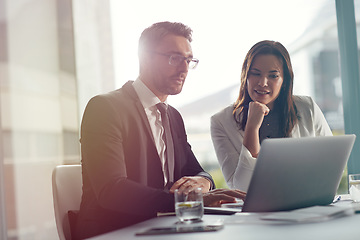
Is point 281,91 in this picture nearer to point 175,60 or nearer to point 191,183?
point 175,60

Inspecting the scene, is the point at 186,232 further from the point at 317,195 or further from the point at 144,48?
the point at 144,48

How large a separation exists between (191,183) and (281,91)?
1209mm

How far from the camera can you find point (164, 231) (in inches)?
44.8

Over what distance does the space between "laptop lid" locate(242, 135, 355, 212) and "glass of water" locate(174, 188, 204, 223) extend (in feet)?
0.45

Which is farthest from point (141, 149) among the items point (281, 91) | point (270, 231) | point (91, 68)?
point (91, 68)

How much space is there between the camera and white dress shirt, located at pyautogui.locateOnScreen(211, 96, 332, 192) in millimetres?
2576

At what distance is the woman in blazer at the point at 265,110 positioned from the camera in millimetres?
2633

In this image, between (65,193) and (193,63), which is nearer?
(65,193)

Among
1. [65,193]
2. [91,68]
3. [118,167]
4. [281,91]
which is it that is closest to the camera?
[118,167]

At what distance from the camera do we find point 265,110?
255 cm

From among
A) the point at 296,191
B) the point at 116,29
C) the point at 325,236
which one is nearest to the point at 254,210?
Answer: the point at 296,191

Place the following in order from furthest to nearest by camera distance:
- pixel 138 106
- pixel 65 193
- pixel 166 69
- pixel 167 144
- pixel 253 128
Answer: pixel 253 128
pixel 166 69
pixel 167 144
pixel 138 106
pixel 65 193

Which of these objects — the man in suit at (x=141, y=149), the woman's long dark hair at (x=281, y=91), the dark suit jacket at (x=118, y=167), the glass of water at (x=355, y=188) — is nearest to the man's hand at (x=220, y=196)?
the man in suit at (x=141, y=149)

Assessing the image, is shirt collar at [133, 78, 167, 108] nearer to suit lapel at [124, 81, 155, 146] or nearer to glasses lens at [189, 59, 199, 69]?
suit lapel at [124, 81, 155, 146]
